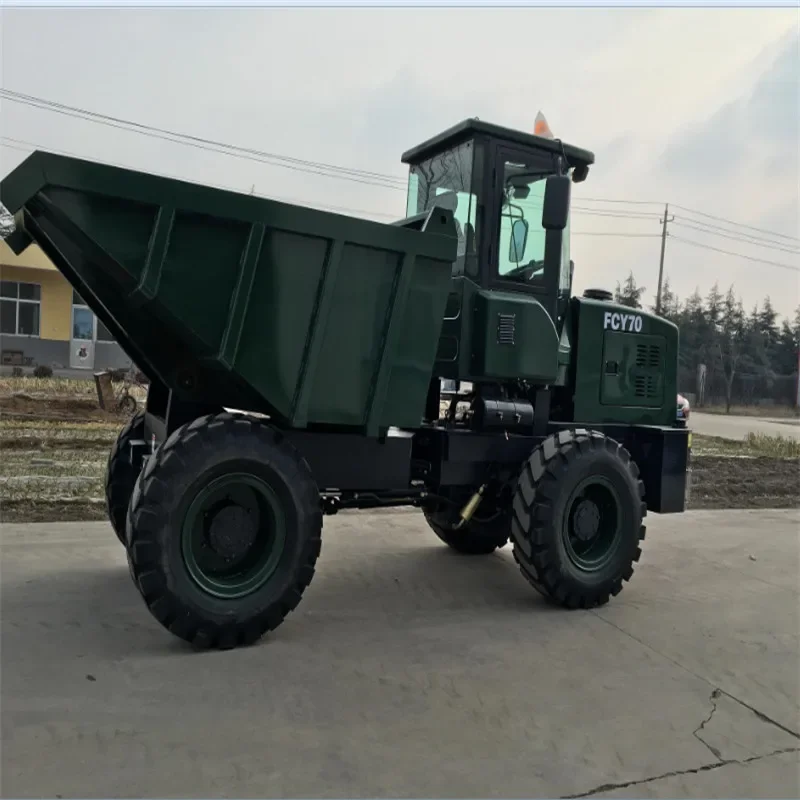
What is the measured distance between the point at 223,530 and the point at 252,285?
137cm

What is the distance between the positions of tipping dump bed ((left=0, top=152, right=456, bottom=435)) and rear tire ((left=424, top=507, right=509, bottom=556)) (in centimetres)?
195

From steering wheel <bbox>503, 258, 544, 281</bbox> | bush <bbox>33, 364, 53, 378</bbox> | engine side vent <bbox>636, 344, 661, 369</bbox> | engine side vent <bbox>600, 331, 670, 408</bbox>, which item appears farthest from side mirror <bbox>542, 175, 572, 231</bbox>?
bush <bbox>33, 364, 53, 378</bbox>

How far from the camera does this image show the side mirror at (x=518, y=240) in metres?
5.38

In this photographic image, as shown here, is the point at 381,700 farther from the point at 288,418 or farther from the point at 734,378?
the point at 734,378

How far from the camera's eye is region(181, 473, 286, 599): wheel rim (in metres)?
4.14

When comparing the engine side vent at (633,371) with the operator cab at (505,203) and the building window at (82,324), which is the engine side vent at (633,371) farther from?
the building window at (82,324)

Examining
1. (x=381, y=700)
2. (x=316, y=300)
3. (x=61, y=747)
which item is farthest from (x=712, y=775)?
(x=316, y=300)

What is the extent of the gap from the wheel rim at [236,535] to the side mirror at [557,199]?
8.33 ft

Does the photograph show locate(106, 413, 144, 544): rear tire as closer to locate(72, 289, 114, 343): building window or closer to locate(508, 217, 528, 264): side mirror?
locate(508, 217, 528, 264): side mirror

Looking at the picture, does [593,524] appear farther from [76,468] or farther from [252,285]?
[76,468]

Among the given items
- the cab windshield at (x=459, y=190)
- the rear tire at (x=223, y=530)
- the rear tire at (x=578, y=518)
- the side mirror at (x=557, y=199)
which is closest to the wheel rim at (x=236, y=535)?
the rear tire at (x=223, y=530)

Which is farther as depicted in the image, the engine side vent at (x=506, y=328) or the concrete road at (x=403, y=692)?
the engine side vent at (x=506, y=328)

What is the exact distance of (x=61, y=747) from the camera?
2.98 metres

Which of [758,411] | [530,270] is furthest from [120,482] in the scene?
[758,411]
